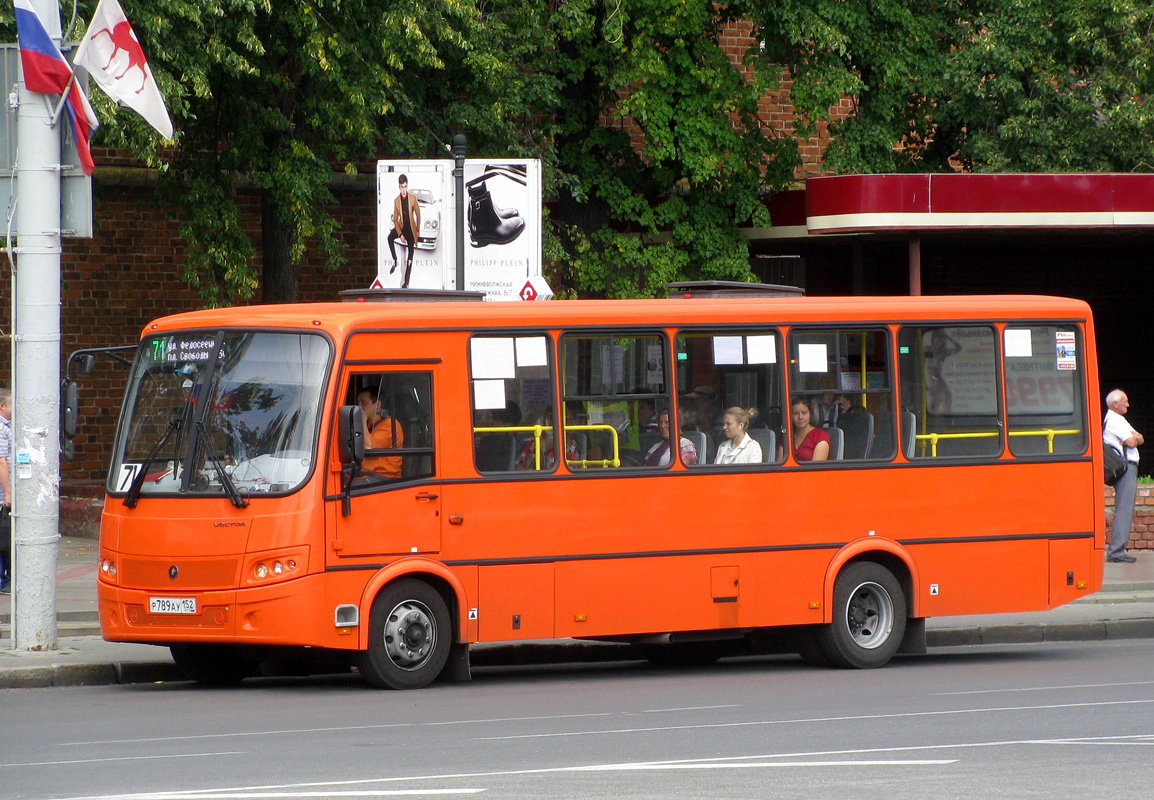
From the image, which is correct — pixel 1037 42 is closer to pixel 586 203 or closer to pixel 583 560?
pixel 586 203

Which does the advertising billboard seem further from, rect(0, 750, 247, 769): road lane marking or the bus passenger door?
rect(0, 750, 247, 769): road lane marking

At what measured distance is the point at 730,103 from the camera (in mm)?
21766

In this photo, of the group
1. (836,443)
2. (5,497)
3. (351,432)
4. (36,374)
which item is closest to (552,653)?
(836,443)

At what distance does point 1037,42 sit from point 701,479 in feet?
42.6

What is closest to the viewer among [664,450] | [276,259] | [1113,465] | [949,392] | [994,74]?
[664,450]

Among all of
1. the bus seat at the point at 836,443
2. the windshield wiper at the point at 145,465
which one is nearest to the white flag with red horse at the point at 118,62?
the windshield wiper at the point at 145,465

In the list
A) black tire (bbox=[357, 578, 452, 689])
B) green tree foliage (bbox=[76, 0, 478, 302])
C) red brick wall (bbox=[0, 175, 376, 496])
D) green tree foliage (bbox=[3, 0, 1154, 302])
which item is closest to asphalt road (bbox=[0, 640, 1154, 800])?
black tire (bbox=[357, 578, 452, 689])

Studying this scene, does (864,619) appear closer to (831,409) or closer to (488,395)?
(831,409)

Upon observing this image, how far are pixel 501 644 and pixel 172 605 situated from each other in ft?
10.8

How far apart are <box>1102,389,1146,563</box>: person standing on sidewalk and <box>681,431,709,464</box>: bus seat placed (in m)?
8.39

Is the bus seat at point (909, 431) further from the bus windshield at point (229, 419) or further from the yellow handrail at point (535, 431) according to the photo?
the bus windshield at point (229, 419)

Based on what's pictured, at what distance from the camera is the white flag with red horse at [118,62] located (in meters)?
12.3

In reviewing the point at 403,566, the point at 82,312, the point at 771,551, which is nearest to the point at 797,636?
the point at 771,551

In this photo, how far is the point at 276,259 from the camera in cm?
1995
